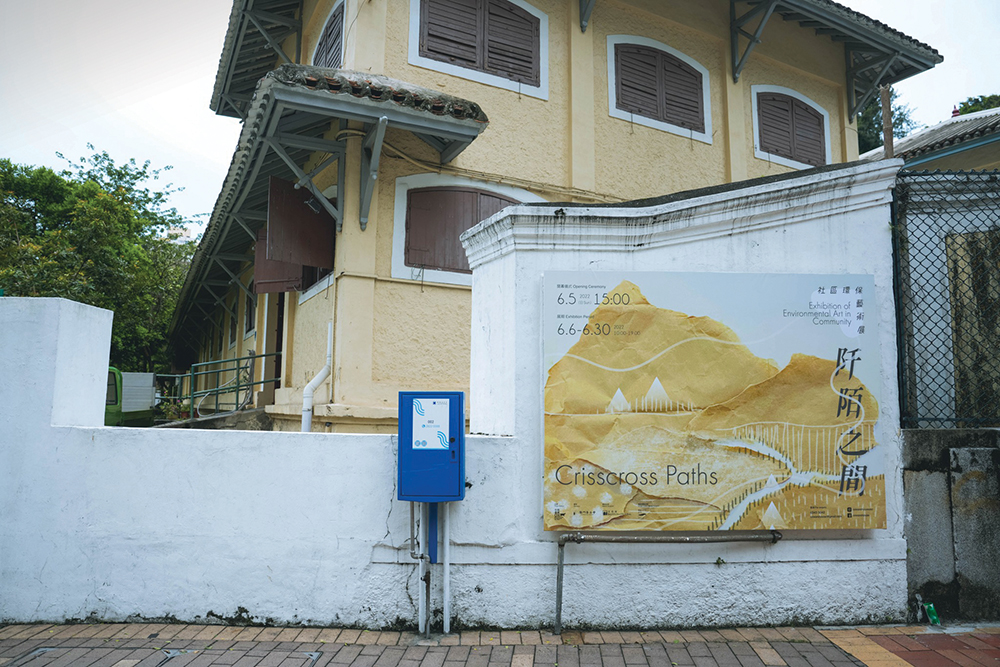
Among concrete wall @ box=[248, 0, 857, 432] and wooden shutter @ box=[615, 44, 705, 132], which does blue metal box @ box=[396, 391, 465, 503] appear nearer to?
concrete wall @ box=[248, 0, 857, 432]

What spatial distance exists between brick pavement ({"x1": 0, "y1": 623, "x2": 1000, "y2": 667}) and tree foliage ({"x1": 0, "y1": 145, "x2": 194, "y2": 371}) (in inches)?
240

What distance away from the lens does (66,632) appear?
4.53 metres

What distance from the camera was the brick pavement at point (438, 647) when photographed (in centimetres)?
411

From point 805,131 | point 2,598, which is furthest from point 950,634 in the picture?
point 805,131

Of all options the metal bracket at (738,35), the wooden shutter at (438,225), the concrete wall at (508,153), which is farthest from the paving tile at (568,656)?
the metal bracket at (738,35)

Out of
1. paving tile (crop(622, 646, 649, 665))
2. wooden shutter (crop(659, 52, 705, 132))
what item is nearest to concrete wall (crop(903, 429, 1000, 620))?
paving tile (crop(622, 646, 649, 665))

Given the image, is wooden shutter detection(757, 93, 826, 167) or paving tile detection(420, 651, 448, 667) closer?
paving tile detection(420, 651, 448, 667)

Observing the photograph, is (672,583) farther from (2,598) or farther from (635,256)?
(2,598)

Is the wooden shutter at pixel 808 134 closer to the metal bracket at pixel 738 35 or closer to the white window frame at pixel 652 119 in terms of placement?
the metal bracket at pixel 738 35

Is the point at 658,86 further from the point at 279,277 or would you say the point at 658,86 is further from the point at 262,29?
the point at 279,277

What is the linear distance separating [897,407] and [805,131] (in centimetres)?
929

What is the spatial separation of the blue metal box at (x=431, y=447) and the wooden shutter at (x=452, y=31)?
6054 millimetres

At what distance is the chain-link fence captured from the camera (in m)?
5.30

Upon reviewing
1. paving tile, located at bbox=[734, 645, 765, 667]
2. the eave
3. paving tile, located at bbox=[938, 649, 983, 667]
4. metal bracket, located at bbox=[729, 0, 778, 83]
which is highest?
metal bracket, located at bbox=[729, 0, 778, 83]
